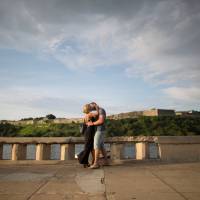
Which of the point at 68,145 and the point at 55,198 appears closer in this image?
the point at 55,198

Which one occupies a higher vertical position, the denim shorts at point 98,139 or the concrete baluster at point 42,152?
the denim shorts at point 98,139

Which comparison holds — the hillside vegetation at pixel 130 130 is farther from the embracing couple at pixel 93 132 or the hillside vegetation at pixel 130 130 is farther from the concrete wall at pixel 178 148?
the embracing couple at pixel 93 132

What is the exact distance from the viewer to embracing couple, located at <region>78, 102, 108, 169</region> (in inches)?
278

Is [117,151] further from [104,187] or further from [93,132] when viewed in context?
[104,187]

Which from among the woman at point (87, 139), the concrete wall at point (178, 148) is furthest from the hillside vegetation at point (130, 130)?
the woman at point (87, 139)

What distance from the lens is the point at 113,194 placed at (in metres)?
4.00

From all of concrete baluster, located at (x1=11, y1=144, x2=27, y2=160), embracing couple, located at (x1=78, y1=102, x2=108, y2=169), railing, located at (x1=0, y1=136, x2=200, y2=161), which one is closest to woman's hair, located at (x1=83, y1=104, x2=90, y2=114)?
embracing couple, located at (x1=78, y1=102, x2=108, y2=169)

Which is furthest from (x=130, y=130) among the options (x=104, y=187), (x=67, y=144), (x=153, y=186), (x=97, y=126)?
(x=104, y=187)

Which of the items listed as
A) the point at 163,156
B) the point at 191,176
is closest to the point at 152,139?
the point at 163,156

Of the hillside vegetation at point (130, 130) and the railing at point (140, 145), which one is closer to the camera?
the railing at point (140, 145)

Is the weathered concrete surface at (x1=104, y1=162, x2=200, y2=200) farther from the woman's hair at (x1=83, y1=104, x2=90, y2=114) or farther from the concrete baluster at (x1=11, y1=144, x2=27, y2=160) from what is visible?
the concrete baluster at (x1=11, y1=144, x2=27, y2=160)

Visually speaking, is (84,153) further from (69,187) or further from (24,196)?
(24,196)

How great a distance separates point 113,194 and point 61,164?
435 centimetres

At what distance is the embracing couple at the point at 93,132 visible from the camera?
706 cm
